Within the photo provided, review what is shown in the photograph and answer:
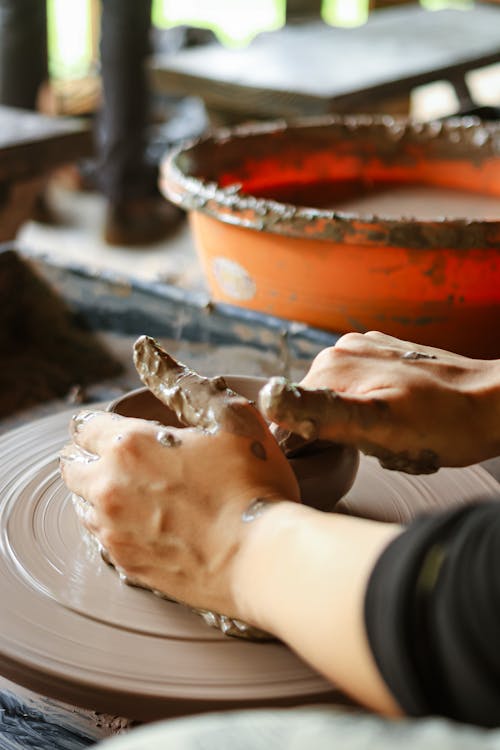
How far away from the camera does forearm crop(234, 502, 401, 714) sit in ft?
2.43

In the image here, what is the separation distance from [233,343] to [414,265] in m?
0.33

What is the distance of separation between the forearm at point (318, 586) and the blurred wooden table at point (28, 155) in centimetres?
212

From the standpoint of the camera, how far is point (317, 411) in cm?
90

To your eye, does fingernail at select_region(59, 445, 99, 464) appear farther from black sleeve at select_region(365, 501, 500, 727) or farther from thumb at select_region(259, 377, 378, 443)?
black sleeve at select_region(365, 501, 500, 727)

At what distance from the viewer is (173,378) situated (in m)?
0.99

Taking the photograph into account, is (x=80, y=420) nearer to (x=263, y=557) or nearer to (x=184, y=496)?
(x=184, y=496)

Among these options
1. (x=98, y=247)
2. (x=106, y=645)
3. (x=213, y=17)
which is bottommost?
(x=98, y=247)

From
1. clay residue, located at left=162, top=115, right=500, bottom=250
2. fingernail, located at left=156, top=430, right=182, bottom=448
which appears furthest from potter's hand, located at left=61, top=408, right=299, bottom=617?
clay residue, located at left=162, top=115, right=500, bottom=250

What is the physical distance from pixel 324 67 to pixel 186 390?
271cm

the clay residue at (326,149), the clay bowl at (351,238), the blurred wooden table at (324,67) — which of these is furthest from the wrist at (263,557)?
the blurred wooden table at (324,67)

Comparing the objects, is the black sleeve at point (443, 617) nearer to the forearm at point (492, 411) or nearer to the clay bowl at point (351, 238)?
the forearm at point (492, 411)

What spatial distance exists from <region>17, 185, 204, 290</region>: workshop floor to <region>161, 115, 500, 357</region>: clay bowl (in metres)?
1.14

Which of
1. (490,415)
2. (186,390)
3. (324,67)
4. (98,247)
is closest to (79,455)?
(186,390)

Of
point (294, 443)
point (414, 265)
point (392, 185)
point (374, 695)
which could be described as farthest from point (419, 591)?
point (392, 185)
